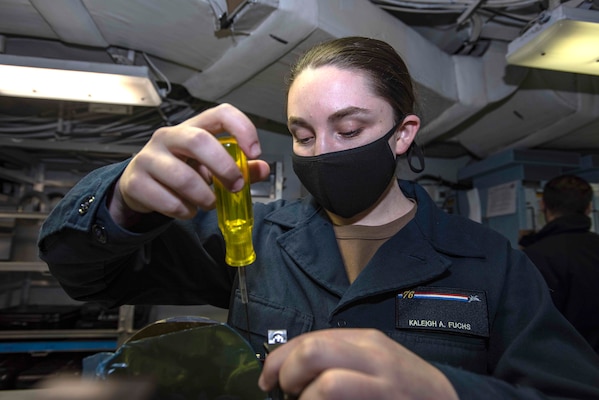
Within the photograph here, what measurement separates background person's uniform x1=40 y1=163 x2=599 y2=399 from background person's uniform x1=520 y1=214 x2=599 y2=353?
1247 millimetres

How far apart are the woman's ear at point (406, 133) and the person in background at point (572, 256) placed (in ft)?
4.72

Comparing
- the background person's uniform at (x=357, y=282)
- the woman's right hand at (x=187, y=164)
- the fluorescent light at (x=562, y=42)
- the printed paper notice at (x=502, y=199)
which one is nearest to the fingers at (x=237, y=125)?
the woman's right hand at (x=187, y=164)

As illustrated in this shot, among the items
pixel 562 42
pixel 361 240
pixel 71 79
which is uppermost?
pixel 562 42

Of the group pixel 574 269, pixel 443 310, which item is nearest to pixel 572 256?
pixel 574 269

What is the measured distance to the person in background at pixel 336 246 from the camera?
1.86 feet

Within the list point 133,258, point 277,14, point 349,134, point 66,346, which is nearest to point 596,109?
point 277,14

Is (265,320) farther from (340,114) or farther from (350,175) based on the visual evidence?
(340,114)

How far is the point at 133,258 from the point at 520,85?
2.64 m

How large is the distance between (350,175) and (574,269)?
1668 millimetres

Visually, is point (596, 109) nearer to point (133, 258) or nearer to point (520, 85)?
point (520, 85)

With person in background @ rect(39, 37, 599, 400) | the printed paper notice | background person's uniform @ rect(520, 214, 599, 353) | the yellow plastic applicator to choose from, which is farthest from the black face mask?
the printed paper notice

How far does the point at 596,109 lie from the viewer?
2561 mm

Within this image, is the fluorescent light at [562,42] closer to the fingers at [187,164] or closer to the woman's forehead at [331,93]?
the woman's forehead at [331,93]

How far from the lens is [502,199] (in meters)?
3.13
